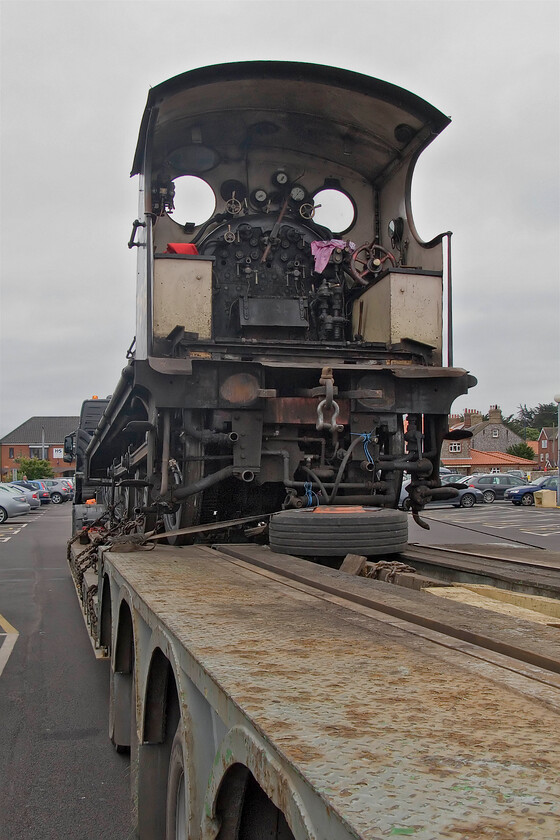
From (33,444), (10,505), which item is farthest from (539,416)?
(10,505)

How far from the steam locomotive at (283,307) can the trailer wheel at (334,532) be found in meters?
0.74

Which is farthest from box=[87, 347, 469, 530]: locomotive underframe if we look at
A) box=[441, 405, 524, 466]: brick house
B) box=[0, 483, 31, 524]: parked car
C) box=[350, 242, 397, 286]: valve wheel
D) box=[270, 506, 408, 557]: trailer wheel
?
box=[441, 405, 524, 466]: brick house

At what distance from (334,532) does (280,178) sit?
3968 mm

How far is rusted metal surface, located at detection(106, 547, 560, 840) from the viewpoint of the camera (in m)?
1.21

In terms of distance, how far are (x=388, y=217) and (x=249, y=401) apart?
2.79 meters

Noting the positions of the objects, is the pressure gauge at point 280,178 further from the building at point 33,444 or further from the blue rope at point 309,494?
the building at point 33,444

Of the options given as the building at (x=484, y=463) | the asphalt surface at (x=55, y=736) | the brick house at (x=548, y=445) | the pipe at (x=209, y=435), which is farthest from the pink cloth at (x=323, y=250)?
the brick house at (x=548, y=445)

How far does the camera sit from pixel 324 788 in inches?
50.8

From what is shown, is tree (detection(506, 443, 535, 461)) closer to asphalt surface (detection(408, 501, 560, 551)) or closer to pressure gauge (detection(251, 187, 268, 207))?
asphalt surface (detection(408, 501, 560, 551))

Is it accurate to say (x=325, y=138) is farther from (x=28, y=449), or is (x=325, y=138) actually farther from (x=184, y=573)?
(x=28, y=449)

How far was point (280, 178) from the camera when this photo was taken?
769 cm

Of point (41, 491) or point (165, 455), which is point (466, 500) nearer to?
point (41, 491)

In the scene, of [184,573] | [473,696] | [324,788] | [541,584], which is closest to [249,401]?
[184,573]

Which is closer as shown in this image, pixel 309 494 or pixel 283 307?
pixel 309 494
